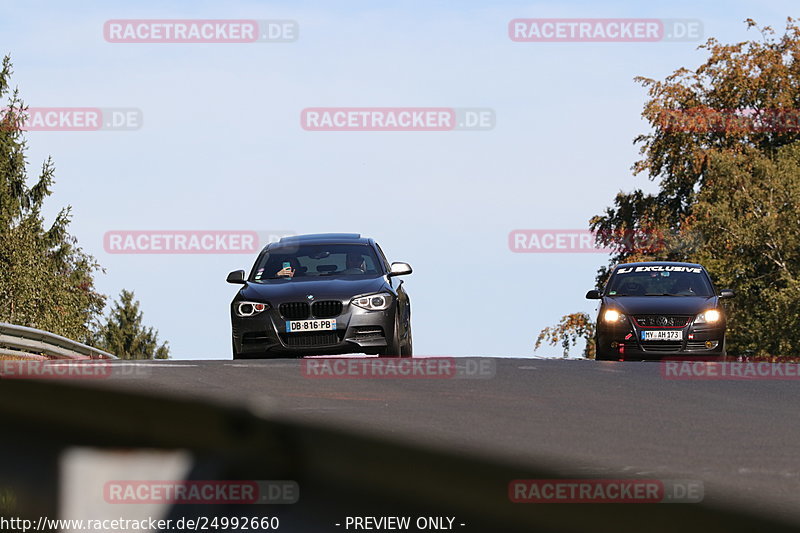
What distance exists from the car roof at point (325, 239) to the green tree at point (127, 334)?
89.2 m

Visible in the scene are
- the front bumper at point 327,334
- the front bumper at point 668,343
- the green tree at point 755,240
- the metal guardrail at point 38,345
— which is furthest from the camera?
the green tree at point 755,240

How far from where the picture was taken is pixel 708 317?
2061 centimetres

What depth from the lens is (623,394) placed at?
12688 millimetres

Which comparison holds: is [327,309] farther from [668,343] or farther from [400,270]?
[668,343]

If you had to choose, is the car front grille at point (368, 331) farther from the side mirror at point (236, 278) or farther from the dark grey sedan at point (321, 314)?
the side mirror at point (236, 278)

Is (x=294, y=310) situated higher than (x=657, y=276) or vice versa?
(x=657, y=276)

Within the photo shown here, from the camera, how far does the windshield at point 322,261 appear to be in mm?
17812

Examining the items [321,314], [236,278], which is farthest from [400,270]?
[236,278]

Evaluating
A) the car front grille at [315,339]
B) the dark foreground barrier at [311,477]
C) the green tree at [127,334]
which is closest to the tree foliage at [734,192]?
the car front grille at [315,339]

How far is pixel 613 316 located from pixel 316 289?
19.5 ft

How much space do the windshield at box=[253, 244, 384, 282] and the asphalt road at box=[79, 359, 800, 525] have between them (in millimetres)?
2236

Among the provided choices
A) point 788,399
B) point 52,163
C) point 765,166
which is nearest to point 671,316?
point 788,399

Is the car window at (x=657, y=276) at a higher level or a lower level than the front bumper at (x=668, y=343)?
higher

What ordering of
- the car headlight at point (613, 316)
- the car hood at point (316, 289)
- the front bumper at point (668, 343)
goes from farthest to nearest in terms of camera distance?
the car headlight at point (613, 316) < the front bumper at point (668, 343) < the car hood at point (316, 289)
